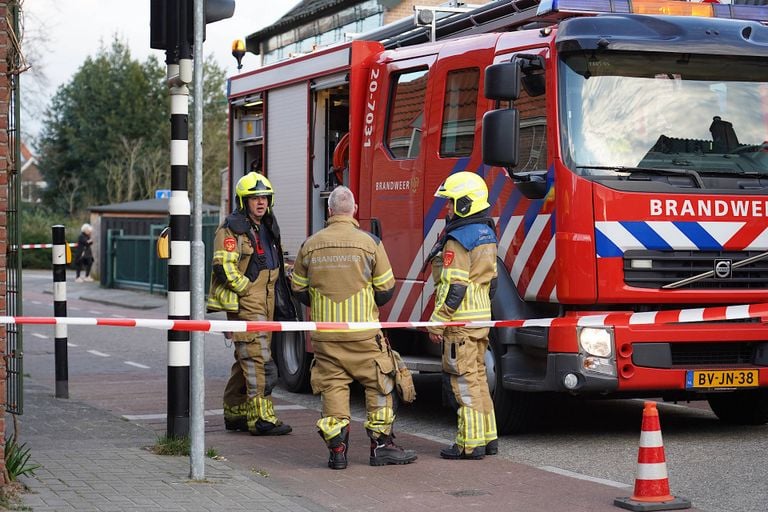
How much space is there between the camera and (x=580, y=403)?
467 inches

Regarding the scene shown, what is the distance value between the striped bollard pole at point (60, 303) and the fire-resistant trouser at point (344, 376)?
4504mm

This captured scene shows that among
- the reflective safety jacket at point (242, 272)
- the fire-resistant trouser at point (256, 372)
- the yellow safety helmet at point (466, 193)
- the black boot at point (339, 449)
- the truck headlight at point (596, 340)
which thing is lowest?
the black boot at point (339, 449)

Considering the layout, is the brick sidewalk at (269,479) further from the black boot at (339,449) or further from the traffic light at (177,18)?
the traffic light at (177,18)

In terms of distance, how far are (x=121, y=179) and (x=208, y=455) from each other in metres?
53.6

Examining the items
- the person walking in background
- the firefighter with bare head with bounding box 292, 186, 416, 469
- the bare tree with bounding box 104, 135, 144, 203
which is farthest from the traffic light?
the bare tree with bounding box 104, 135, 144, 203

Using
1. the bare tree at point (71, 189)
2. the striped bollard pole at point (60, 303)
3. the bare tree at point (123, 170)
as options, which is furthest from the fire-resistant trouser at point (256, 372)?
the bare tree at point (71, 189)

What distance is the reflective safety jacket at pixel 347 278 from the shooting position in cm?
833

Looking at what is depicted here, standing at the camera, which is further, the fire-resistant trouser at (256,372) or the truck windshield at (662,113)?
the fire-resistant trouser at (256,372)

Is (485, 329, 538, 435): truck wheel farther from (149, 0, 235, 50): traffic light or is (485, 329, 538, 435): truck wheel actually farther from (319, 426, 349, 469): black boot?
(149, 0, 235, 50): traffic light

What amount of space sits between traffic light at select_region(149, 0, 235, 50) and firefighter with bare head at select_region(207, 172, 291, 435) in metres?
1.98

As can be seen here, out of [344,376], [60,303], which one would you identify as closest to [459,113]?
[344,376]

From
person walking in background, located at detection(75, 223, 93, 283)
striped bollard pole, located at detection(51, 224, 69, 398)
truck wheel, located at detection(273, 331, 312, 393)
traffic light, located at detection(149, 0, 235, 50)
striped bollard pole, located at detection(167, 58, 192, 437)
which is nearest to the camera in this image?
traffic light, located at detection(149, 0, 235, 50)

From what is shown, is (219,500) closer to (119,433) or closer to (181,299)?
(181,299)

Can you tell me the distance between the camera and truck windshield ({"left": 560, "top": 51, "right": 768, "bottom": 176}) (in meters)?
8.92
